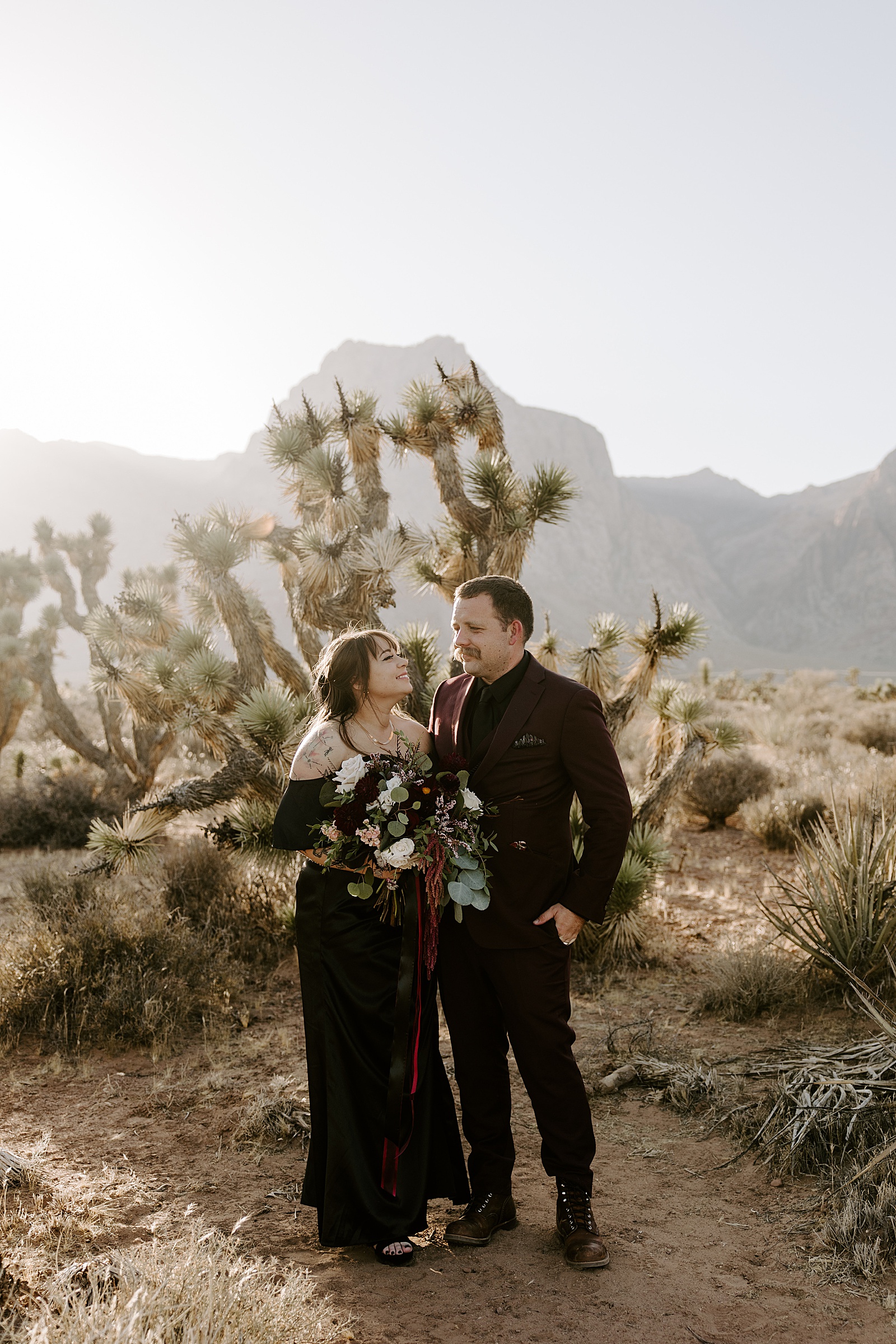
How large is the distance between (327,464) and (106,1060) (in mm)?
4750

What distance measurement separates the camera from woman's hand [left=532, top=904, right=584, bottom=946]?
290 centimetres

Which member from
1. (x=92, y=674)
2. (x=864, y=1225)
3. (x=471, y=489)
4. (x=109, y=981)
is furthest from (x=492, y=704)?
(x=92, y=674)

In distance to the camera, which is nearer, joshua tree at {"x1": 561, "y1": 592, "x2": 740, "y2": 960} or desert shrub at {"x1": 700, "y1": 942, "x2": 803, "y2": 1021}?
desert shrub at {"x1": 700, "y1": 942, "x2": 803, "y2": 1021}

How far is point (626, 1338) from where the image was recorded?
2.49 meters

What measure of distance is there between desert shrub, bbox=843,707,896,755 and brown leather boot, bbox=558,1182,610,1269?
1416 centimetres

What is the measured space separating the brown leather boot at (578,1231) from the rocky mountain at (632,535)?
52.1m

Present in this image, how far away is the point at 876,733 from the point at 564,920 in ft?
49.1

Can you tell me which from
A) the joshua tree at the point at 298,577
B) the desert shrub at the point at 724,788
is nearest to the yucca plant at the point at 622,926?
the joshua tree at the point at 298,577

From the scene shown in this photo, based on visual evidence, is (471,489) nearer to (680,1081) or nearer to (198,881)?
(198,881)

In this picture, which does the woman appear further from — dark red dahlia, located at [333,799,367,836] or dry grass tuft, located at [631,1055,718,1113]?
dry grass tuft, located at [631,1055,718,1113]

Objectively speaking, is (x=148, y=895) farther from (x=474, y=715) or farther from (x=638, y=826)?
(x=474, y=715)

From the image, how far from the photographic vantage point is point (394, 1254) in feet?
9.48

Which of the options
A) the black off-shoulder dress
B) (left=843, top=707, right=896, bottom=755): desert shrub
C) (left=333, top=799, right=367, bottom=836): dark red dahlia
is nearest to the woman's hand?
the black off-shoulder dress

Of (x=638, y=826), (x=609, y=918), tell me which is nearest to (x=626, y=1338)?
(x=609, y=918)
